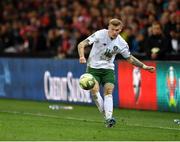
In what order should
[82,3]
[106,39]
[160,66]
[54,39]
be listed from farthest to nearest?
1. [82,3]
2. [54,39]
3. [160,66]
4. [106,39]

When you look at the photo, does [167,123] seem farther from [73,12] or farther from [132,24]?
[73,12]

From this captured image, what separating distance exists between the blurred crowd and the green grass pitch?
251cm

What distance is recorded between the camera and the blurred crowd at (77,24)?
20.8 meters

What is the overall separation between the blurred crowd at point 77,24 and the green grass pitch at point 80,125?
2.51 metres

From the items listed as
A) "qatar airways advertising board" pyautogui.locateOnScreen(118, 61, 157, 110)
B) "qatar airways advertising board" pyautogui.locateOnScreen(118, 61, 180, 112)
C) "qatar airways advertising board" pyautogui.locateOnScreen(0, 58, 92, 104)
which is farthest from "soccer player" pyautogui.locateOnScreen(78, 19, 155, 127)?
"qatar airways advertising board" pyautogui.locateOnScreen(0, 58, 92, 104)

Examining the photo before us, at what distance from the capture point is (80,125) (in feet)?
50.2

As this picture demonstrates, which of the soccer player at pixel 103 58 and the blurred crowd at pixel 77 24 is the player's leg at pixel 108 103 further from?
the blurred crowd at pixel 77 24

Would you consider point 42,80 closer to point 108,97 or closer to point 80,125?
point 80,125

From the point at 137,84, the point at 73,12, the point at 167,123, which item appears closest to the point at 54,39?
the point at 73,12

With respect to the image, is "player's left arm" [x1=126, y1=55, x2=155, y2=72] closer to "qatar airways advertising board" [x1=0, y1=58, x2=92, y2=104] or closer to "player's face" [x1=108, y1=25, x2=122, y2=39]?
"player's face" [x1=108, y1=25, x2=122, y2=39]

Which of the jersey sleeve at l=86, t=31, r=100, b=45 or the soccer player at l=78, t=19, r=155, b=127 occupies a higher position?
the jersey sleeve at l=86, t=31, r=100, b=45

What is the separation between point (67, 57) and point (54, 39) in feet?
6.76

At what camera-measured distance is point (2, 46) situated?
28.4 meters

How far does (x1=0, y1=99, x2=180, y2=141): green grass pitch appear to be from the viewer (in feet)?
42.4
